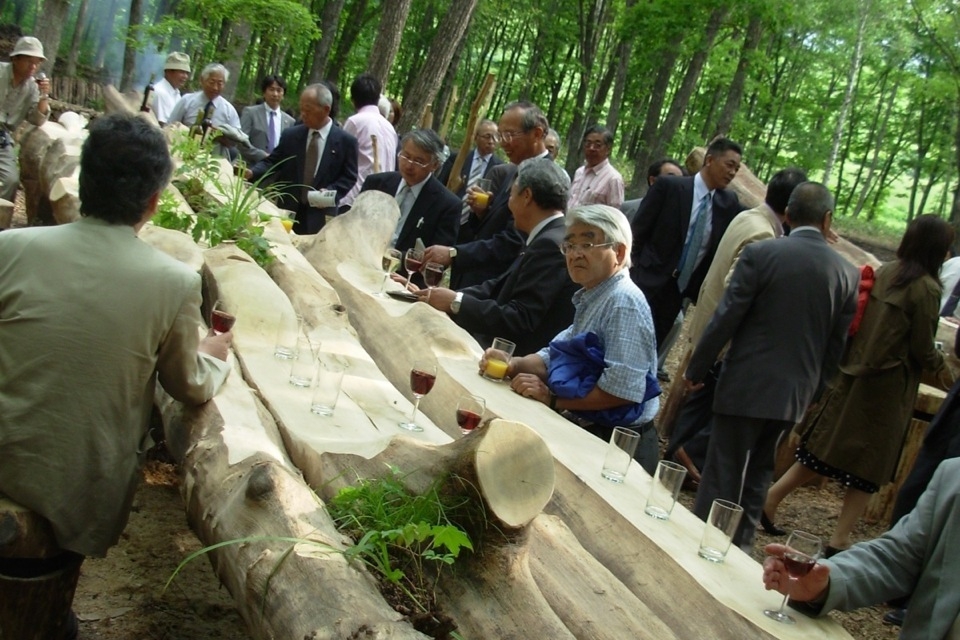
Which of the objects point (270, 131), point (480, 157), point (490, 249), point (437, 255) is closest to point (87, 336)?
point (437, 255)

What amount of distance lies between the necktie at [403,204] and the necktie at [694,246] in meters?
2.05

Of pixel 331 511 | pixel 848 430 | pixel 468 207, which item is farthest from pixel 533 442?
pixel 468 207

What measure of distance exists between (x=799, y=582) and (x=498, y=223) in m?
4.01

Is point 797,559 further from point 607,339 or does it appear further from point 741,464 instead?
point 741,464

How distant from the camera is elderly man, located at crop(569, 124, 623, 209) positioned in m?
7.89

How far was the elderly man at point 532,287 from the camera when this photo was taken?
4.74m

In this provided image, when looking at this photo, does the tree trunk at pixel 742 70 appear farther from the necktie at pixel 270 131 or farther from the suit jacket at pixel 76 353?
the suit jacket at pixel 76 353

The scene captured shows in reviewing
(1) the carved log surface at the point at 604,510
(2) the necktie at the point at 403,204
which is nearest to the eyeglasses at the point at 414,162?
(2) the necktie at the point at 403,204

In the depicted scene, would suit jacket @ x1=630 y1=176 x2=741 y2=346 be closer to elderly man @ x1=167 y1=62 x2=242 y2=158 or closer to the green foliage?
elderly man @ x1=167 y1=62 x2=242 y2=158

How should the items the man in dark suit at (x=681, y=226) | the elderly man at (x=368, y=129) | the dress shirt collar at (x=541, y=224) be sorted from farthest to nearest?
the elderly man at (x=368, y=129), the man in dark suit at (x=681, y=226), the dress shirt collar at (x=541, y=224)

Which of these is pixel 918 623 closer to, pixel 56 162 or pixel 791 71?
pixel 56 162

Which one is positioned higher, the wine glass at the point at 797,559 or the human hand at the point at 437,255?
the human hand at the point at 437,255

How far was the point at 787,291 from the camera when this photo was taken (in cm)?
462

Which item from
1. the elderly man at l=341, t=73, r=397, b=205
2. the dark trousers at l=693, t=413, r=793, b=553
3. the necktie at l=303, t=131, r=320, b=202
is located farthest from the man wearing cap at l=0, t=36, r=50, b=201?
the dark trousers at l=693, t=413, r=793, b=553
